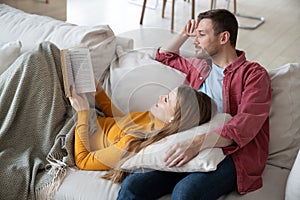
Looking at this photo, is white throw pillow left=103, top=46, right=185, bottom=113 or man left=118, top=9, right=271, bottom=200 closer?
man left=118, top=9, right=271, bottom=200

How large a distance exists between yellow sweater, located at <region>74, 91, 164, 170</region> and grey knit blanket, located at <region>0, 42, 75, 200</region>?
0.05 m

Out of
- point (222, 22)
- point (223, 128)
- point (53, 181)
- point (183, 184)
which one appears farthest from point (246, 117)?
point (53, 181)

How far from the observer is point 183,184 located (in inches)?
63.9

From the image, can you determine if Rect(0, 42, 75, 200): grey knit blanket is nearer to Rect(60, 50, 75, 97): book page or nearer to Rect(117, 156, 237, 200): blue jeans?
Rect(60, 50, 75, 97): book page

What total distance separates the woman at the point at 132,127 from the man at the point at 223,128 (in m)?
0.09

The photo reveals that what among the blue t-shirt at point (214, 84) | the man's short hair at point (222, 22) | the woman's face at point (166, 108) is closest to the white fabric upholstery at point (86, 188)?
the woman's face at point (166, 108)

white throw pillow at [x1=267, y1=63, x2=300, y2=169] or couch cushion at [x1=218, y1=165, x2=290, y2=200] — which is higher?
white throw pillow at [x1=267, y1=63, x2=300, y2=169]

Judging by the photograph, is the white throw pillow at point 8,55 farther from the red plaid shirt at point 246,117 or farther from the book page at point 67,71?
the red plaid shirt at point 246,117

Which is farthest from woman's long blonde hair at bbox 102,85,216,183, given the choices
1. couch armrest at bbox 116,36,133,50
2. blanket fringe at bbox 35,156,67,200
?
couch armrest at bbox 116,36,133,50

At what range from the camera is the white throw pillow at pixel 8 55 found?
2.11 m

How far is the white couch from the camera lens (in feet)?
5.64

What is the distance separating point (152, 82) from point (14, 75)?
0.55m

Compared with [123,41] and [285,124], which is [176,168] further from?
[123,41]

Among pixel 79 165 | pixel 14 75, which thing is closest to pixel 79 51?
pixel 14 75
